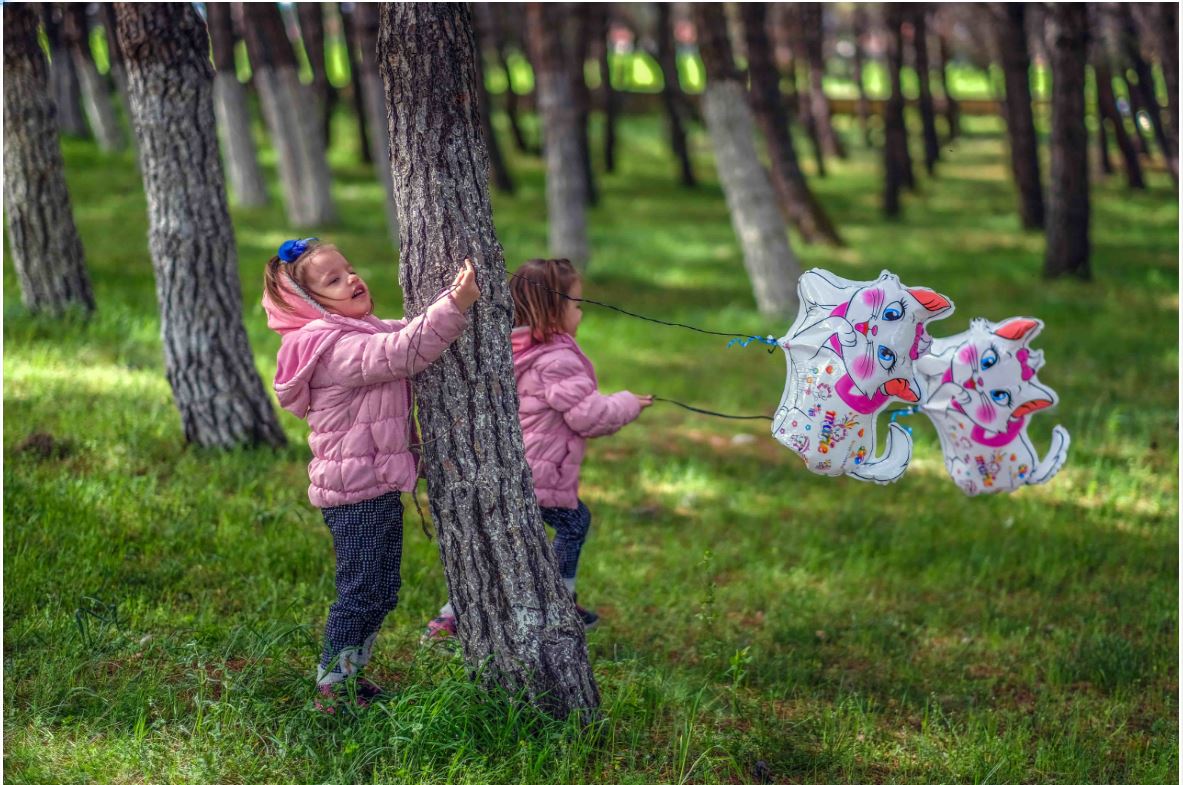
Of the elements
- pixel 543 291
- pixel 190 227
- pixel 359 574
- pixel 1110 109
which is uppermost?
pixel 190 227

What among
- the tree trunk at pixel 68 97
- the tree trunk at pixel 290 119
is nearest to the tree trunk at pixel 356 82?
the tree trunk at pixel 68 97

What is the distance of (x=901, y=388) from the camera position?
419 cm

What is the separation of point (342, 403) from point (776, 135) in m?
12.6

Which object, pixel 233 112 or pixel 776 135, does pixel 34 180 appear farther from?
pixel 776 135

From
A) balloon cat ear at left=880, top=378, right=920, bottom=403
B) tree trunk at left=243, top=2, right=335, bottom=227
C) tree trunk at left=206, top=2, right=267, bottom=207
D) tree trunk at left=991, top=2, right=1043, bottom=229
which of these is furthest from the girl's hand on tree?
tree trunk at left=991, top=2, right=1043, bottom=229

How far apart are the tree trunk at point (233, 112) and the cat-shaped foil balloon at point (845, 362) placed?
13.7m

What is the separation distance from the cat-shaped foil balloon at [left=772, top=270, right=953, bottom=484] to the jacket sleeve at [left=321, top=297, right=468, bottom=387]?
4.09 ft

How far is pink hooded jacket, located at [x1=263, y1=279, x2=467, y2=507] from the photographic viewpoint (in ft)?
11.9

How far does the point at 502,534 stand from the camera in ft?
12.2

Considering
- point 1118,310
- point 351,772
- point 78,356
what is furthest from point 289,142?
point 351,772

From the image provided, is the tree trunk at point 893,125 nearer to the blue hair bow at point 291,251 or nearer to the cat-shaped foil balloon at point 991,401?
the cat-shaped foil balloon at point 991,401

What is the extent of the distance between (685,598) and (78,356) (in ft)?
15.5

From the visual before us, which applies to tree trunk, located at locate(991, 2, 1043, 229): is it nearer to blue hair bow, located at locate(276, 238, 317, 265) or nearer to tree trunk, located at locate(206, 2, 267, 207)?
tree trunk, located at locate(206, 2, 267, 207)

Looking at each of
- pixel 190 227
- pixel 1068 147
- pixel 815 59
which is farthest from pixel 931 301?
pixel 815 59
